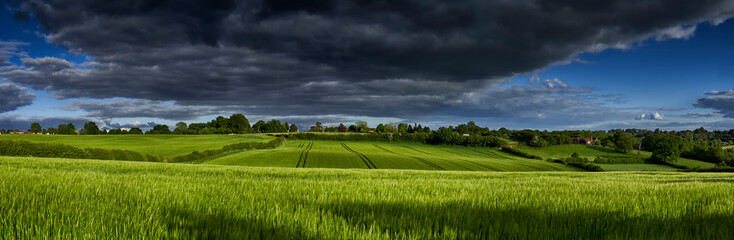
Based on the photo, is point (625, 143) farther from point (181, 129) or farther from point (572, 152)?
point (181, 129)

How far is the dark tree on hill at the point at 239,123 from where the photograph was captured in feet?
616

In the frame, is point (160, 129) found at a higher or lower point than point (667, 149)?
higher

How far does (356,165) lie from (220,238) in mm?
59747

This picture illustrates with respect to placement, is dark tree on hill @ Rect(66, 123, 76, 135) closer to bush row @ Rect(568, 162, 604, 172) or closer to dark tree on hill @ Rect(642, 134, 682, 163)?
bush row @ Rect(568, 162, 604, 172)

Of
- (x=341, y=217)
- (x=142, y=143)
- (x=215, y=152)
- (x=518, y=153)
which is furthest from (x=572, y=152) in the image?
(x=142, y=143)

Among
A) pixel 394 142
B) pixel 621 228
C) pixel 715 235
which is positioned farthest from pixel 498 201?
pixel 394 142

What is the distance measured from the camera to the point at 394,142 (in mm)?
142500

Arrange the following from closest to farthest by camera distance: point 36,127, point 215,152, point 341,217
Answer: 1. point 341,217
2. point 215,152
3. point 36,127

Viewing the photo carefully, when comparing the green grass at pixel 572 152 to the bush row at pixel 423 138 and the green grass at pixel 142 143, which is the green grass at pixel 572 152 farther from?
the green grass at pixel 142 143

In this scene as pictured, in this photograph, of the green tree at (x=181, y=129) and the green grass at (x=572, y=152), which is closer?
the green grass at (x=572, y=152)

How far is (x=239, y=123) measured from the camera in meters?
191

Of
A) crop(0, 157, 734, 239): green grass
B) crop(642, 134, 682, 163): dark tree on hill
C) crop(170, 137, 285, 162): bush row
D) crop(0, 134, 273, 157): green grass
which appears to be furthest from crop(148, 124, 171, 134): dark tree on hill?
crop(642, 134, 682, 163): dark tree on hill

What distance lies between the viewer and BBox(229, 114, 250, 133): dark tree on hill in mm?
187750

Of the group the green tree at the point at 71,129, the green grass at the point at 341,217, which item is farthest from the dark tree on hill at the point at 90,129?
the green grass at the point at 341,217
